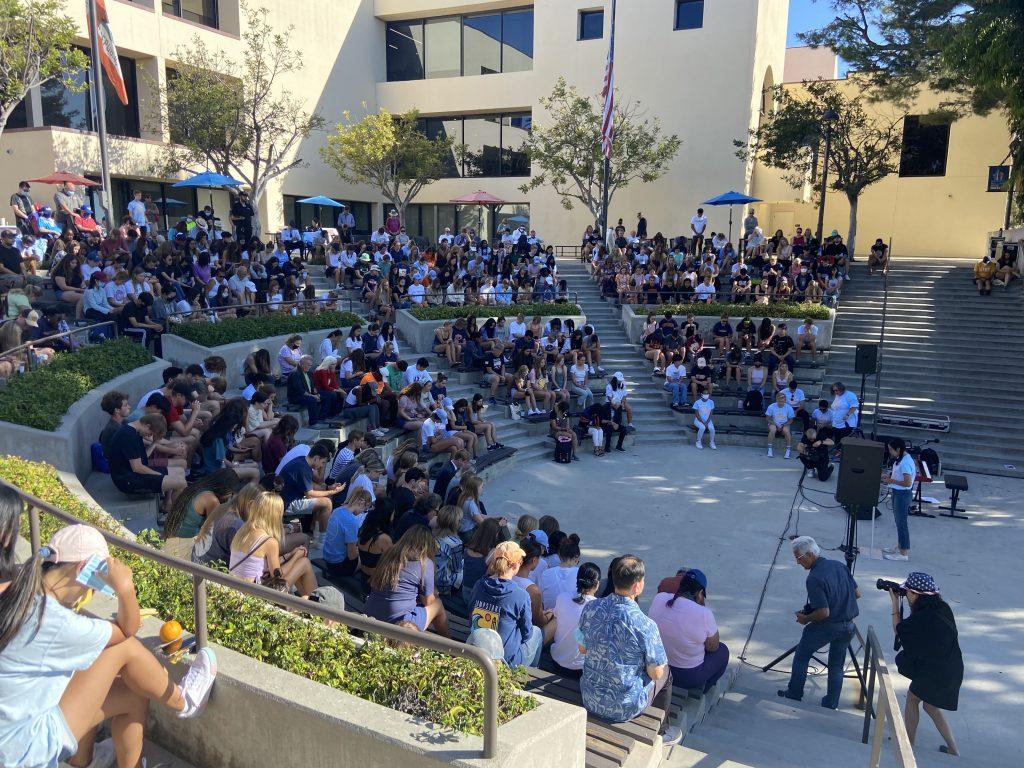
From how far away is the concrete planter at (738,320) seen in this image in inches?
763

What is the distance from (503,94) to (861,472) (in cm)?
2792

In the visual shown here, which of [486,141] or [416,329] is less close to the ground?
[486,141]

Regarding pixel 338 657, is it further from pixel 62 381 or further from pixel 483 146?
pixel 483 146

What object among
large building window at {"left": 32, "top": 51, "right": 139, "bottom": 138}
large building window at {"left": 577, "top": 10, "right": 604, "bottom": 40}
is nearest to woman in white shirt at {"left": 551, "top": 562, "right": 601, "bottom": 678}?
large building window at {"left": 32, "top": 51, "right": 139, "bottom": 138}

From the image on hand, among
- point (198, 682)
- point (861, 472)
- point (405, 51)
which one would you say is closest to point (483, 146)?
point (405, 51)

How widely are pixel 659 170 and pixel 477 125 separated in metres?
9.11

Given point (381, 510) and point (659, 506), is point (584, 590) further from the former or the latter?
point (659, 506)

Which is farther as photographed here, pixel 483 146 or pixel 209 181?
pixel 483 146

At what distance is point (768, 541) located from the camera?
36.9ft

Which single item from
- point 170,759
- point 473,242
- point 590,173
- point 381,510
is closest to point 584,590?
point 381,510

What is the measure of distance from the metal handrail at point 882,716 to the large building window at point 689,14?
27378 millimetres

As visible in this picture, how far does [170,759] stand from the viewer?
412cm

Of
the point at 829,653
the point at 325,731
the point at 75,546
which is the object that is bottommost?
the point at 829,653

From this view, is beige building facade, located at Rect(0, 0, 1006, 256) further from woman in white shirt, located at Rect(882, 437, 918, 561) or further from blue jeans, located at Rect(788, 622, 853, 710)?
blue jeans, located at Rect(788, 622, 853, 710)
